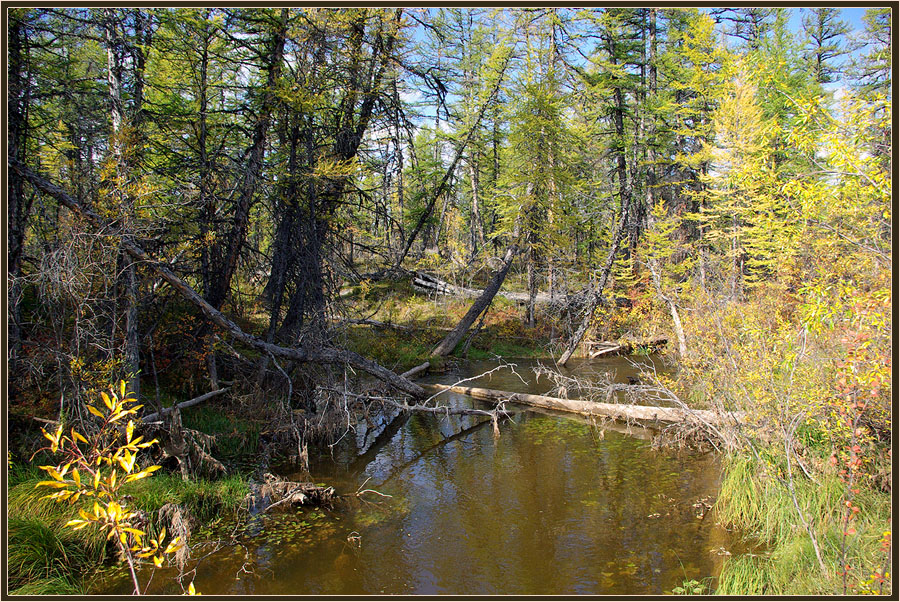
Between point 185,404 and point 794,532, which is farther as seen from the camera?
point 185,404

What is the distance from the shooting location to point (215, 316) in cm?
813

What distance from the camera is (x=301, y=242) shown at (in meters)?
9.73

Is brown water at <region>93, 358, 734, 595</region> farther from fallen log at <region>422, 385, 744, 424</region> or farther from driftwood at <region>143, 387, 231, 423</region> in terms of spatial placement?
driftwood at <region>143, 387, 231, 423</region>

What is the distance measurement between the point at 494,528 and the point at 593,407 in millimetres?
5215

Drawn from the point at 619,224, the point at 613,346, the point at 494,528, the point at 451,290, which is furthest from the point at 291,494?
the point at 451,290

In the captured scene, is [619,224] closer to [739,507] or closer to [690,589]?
[739,507]

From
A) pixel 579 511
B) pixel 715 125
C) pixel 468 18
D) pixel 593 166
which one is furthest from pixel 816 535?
pixel 593 166

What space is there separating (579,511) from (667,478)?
1822 mm

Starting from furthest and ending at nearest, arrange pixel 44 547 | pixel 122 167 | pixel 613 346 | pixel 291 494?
pixel 613 346
pixel 291 494
pixel 122 167
pixel 44 547

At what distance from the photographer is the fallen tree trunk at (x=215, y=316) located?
6.61 metres

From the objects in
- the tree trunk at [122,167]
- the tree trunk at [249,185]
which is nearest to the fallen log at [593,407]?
the tree trunk at [249,185]

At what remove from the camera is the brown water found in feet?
17.6

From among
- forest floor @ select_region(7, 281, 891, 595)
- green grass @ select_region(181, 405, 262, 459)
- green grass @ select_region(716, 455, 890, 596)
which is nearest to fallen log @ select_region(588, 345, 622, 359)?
forest floor @ select_region(7, 281, 891, 595)

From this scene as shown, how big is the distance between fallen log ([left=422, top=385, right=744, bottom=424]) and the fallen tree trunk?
180cm
